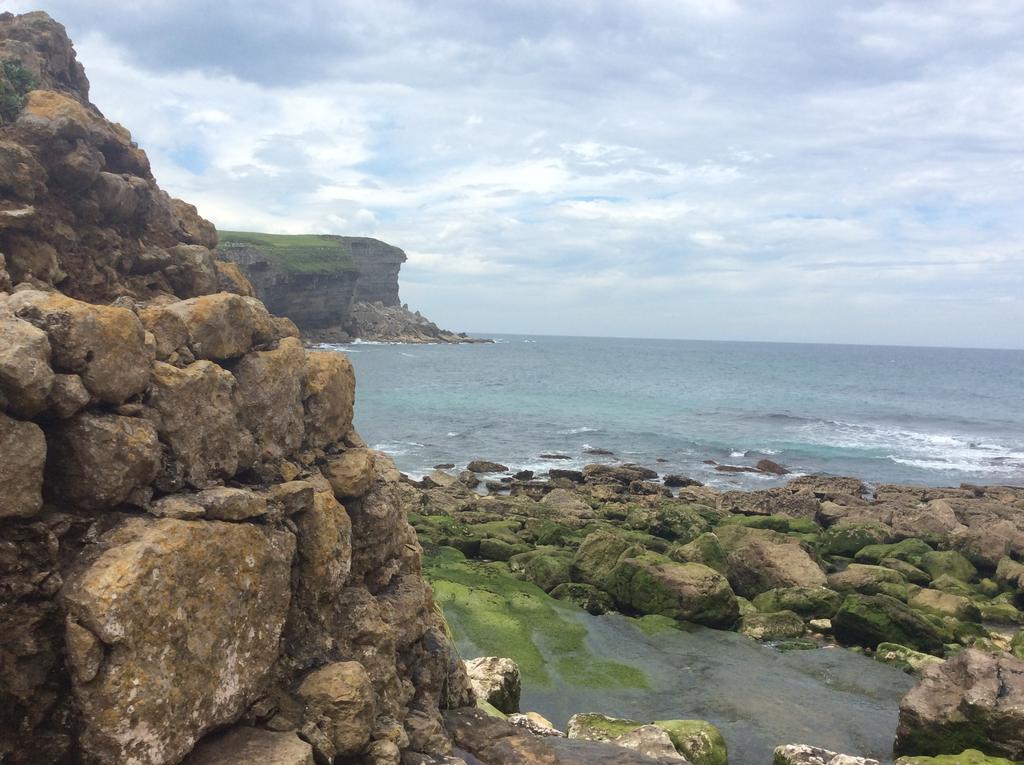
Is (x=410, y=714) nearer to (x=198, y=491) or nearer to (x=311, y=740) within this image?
(x=311, y=740)

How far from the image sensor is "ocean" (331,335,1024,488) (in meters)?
57.1

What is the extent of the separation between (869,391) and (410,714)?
445 feet

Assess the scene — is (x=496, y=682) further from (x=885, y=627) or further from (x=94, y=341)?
(x=885, y=627)

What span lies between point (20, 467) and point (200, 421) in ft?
6.38

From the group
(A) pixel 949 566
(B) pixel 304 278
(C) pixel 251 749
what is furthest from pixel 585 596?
(B) pixel 304 278

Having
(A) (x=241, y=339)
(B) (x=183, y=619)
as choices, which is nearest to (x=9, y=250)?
(A) (x=241, y=339)

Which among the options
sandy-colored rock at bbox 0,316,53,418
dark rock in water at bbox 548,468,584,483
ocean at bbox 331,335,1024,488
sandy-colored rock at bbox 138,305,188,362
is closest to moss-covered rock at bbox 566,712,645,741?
sandy-colored rock at bbox 138,305,188,362

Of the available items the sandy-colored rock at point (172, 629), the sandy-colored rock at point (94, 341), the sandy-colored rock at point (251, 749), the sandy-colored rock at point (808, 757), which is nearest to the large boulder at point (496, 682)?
the sandy-colored rock at point (808, 757)

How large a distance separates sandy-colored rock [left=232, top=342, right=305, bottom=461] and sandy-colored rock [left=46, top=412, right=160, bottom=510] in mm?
1644

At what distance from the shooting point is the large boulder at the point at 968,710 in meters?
13.4

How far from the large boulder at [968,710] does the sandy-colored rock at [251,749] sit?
12.5 metres

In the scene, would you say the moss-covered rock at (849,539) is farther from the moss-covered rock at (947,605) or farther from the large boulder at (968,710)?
the large boulder at (968,710)

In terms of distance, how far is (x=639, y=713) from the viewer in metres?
16.2

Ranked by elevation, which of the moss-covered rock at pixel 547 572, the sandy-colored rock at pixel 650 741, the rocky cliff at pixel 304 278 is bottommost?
the moss-covered rock at pixel 547 572
